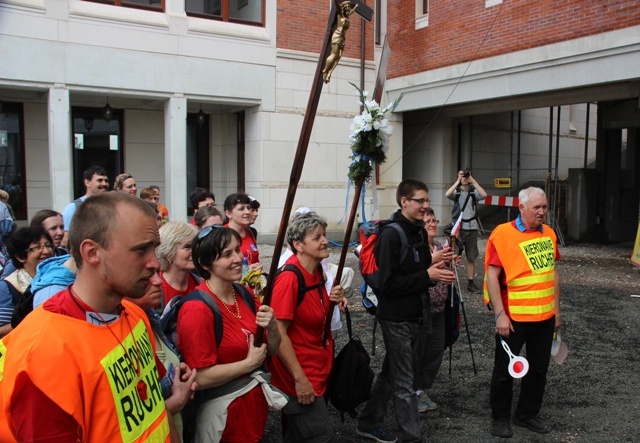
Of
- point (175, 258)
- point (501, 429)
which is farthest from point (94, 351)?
point (501, 429)

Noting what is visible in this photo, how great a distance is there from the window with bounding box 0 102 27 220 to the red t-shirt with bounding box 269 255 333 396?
37.5 ft

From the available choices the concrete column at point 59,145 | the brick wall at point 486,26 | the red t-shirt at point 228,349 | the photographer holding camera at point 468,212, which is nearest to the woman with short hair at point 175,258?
the red t-shirt at point 228,349

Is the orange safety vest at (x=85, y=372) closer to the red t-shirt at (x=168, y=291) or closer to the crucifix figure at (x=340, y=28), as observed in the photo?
the red t-shirt at (x=168, y=291)

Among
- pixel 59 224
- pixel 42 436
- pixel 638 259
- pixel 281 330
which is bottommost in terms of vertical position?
pixel 638 259

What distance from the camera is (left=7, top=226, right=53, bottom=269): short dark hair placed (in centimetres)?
353

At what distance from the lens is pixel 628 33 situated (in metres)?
9.98

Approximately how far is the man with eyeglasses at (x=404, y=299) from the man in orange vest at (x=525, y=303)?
1.87 feet

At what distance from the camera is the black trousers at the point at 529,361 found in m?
4.16

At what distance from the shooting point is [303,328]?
3322mm

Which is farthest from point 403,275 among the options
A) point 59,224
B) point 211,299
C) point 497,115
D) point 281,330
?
point 497,115

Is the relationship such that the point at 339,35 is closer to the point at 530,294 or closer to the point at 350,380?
the point at 350,380

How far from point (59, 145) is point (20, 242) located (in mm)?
8852

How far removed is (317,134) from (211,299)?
12029 mm

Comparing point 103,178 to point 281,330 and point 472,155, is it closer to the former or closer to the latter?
point 281,330
